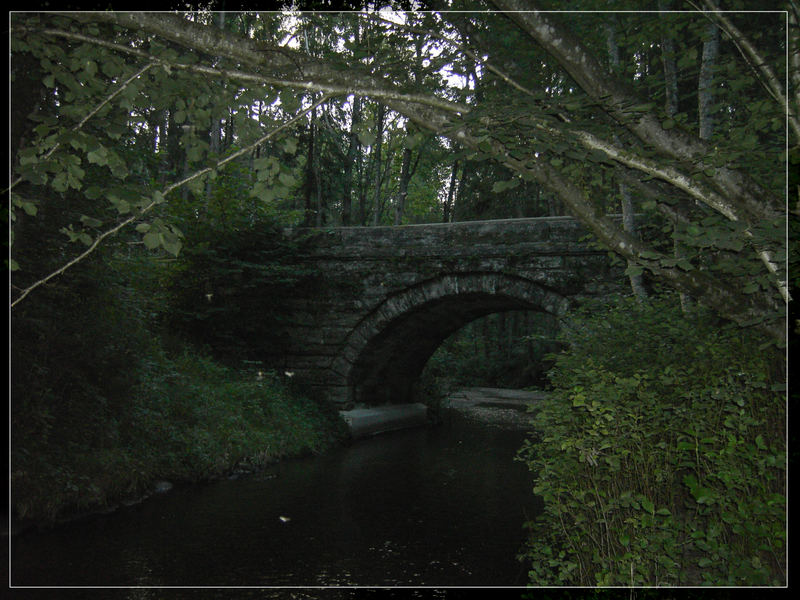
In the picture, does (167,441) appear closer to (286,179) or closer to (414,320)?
(414,320)

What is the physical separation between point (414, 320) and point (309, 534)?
6821 millimetres

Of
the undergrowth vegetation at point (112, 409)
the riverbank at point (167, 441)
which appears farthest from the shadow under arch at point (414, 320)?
the undergrowth vegetation at point (112, 409)

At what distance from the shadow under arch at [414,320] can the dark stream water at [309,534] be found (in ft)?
9.52

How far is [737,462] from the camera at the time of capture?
13.3ft

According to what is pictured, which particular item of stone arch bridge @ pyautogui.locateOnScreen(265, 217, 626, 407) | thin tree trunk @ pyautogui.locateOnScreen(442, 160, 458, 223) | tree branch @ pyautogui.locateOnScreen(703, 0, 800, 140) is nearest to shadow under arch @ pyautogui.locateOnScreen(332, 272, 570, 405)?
stone arch bridge @ pyautogui.locateOnScreen(265, 217, 626, 407)

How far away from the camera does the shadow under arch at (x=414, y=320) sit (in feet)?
38.2

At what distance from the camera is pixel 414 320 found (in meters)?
13.2

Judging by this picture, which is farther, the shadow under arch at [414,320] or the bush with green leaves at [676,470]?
the shadow under arch at [414,320]

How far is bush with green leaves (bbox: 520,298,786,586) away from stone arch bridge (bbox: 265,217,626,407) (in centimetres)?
608

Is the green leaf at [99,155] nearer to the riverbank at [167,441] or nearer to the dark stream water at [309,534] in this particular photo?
the dark stream water at [309,534]

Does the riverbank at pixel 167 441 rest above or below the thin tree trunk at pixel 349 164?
below

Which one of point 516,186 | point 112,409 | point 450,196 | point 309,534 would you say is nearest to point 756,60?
point 516,186

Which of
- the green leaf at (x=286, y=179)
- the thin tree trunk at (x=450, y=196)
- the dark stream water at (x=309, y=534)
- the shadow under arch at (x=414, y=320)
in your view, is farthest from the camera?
the thin tree trunk at (x=450, y=196)

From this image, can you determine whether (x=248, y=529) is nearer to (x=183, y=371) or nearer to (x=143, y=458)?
(x=143, y=458)
